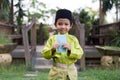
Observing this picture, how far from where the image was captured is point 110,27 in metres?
13.2

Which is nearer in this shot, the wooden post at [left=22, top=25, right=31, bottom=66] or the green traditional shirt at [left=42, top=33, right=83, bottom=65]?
the green traditional shirt at [left=42, top=33, right=83, bottom=65]

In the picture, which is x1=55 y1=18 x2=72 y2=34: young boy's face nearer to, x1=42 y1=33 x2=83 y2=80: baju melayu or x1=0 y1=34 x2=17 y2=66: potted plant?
x1=42 y1=33 x2=83 y2=80: baju melayu

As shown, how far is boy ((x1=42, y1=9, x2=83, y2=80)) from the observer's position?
11.5ft

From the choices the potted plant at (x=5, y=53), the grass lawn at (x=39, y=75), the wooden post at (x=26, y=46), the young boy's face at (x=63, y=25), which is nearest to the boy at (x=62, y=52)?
the young boy's face at (x=63, y=25)

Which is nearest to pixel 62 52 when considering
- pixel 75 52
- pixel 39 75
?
pixel 75 52

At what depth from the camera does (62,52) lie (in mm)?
3521

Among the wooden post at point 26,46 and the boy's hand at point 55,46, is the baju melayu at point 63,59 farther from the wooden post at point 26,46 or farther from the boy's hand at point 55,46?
the wooden post at point 26,46

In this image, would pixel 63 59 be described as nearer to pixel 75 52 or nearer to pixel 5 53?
pixel 75 52

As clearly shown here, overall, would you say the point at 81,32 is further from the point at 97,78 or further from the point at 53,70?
the point at 53,70

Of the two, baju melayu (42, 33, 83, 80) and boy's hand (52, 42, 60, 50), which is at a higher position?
boy's hand (52, 42, 60, 50)

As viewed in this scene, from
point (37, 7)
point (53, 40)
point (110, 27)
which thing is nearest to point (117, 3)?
point (110, 27)

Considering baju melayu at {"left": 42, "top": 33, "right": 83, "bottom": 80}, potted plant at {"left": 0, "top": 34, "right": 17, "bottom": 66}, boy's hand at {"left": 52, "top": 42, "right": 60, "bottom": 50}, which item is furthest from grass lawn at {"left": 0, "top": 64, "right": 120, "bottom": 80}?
boy's hand at {"left": 52, "top": 42, "right": 60, "bottom": 50}

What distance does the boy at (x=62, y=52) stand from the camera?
11.5ft

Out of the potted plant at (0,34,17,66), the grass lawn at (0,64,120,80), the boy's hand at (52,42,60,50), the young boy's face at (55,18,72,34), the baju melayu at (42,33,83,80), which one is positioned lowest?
the grass lawn at (0,64,120,80)
